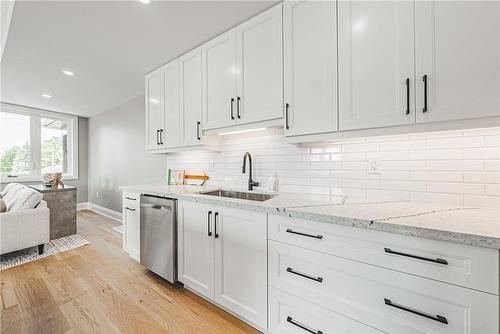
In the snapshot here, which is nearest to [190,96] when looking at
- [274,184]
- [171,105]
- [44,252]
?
[171,105]

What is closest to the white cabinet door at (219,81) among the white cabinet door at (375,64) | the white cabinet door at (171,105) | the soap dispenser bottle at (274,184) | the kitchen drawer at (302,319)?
the white cabinet door at (171,105)

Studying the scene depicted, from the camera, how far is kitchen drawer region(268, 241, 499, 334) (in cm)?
83

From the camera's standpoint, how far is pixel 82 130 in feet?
19.2

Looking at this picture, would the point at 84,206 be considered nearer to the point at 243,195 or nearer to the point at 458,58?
the point at 243,195

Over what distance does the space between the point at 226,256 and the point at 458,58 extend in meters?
1.78

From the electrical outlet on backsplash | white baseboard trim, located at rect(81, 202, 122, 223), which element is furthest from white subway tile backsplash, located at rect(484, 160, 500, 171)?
white baseboard trim, located at rect(81, 202, 122, 223)

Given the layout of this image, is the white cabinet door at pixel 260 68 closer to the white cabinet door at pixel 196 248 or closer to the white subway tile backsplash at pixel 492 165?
the white cabinet door at pixel 196 248

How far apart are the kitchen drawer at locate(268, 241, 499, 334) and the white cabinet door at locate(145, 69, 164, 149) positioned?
219 centimetres

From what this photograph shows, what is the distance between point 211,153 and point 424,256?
2.18 m

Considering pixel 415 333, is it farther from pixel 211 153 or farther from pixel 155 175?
pixel 155 175

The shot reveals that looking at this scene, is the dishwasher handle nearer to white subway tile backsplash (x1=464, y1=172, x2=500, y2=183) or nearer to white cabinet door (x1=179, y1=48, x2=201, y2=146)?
white cabinet door (x1=179, y1=48, x2=201, y2=146)

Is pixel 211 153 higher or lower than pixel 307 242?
higher

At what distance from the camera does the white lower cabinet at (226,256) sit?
4.71ft

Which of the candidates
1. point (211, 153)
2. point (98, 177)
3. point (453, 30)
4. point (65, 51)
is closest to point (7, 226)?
point (65, 51)
